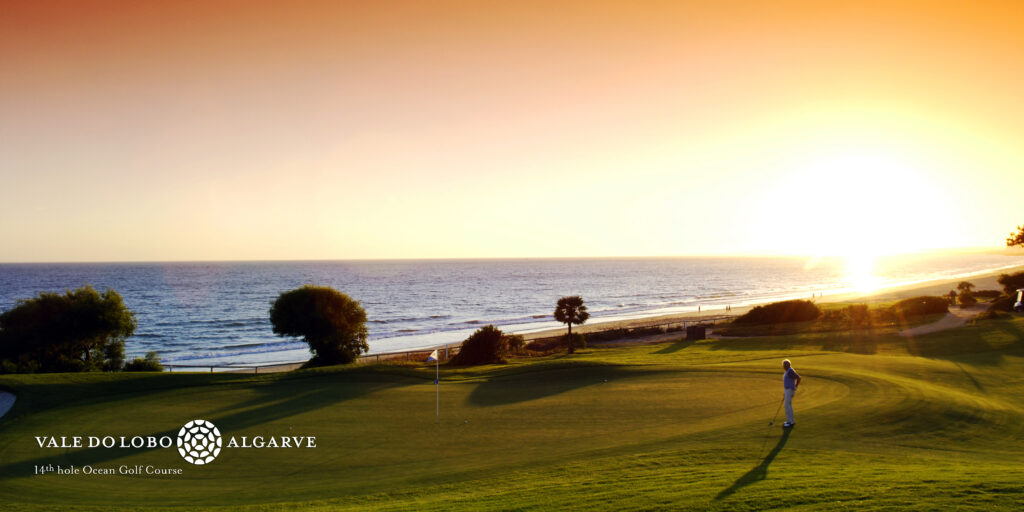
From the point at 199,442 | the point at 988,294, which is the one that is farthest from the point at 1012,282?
the point at 199,442

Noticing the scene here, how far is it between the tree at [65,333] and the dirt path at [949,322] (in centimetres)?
5427

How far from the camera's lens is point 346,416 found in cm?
1772

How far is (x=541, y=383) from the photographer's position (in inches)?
915

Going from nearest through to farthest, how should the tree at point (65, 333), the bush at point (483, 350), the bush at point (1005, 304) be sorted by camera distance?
the tree at point (65, 333) < the bush at point (483, 350) < the bush at point (1005, 304)

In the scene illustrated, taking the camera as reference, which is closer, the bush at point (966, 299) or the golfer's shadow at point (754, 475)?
the golfer's shadow at point (754, 475)

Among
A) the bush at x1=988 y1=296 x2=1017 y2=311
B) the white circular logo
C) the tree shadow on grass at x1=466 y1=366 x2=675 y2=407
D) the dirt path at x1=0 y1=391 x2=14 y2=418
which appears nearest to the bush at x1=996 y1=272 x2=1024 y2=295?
the bush at x1=988 y1=296 x2=1017 y2=311

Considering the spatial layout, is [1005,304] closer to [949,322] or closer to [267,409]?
[949,322]

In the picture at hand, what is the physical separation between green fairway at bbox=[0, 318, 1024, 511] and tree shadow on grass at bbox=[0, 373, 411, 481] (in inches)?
2.8

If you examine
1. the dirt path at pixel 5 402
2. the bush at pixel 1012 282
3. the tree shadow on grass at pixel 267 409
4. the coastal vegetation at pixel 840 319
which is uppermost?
the bush at pixel 1012 282

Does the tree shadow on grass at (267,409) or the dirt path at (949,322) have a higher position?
the tree shadow on grass at (267,409)

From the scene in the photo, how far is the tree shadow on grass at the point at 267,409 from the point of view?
14180 mm

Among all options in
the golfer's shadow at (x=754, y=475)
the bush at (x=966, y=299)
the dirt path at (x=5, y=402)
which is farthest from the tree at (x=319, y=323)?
the bush at (x=966, y=299)

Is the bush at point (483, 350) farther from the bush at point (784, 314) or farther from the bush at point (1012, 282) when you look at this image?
the bush at point (1012, 282)

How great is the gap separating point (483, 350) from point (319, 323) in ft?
34.7
